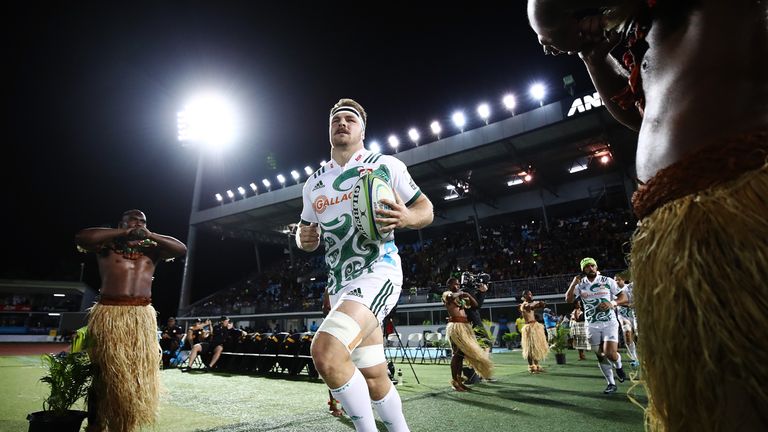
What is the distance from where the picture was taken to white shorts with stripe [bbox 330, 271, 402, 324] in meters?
2.23

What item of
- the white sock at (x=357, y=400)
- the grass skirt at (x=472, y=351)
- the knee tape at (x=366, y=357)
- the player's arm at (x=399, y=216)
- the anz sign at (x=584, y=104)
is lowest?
the grass skirt at (x=472, y=351)

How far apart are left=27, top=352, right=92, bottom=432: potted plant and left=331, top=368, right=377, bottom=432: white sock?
2.71 m

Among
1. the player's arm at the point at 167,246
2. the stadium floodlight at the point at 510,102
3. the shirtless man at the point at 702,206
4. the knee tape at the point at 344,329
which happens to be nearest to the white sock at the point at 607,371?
the knee tape at the point at 344,329

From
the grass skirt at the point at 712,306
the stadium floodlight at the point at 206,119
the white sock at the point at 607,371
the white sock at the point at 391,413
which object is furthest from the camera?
the stadium floodlight at the point at 206,119

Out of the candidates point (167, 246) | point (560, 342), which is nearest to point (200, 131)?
point (560, 342)

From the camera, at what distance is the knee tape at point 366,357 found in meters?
2.33

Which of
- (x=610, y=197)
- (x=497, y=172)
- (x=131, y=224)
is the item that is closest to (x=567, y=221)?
(x=610, y=197)

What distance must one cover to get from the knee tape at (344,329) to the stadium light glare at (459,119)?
70.0ft

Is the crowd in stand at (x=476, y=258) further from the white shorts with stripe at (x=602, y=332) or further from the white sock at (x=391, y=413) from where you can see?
the white sock at (x=391, y=413)

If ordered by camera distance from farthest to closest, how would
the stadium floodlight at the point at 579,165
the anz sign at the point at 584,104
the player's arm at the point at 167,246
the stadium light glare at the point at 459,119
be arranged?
1. the stadium floodlight at the point at 579,165
2. the stadium light glare at the point at 459,119
3. the anz sign at the point at 584,104
4. the player's arm at the point at 167,246

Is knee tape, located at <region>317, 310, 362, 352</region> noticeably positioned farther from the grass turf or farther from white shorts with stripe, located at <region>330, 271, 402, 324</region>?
the grass turf

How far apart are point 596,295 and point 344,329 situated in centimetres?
669

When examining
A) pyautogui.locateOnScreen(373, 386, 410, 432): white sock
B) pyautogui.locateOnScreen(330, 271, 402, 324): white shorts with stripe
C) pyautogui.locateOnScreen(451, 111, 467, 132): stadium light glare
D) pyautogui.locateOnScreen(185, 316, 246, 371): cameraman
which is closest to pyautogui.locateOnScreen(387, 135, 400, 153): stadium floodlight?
pyautogui.locateOnScreen(451, 111, 467, 132): stadium light glare

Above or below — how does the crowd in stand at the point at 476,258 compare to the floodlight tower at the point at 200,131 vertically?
below
